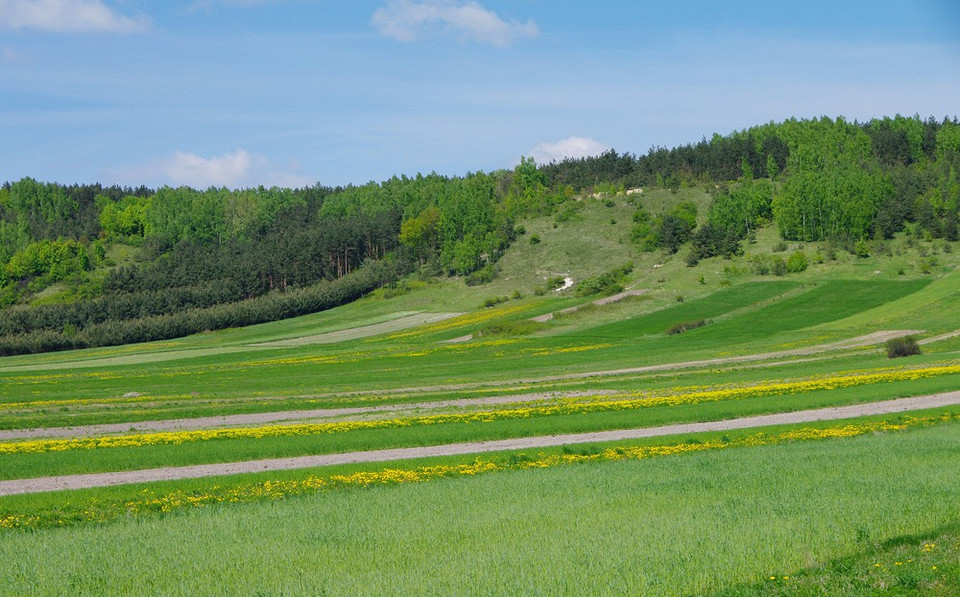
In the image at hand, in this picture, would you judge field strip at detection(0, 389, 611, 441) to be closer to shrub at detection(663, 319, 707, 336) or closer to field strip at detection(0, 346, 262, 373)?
shrub at detection(663, 319, 707, 336)

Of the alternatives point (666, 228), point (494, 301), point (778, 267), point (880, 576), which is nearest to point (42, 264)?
point (494, 301)

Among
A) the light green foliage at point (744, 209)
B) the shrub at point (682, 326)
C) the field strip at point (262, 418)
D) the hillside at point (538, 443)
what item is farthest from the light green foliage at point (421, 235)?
the field strip at point (262, 418)

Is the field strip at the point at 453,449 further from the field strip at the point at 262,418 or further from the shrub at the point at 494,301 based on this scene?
the shrub at the point at 494,301

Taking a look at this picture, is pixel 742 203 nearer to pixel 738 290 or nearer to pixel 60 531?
pixel 738 290

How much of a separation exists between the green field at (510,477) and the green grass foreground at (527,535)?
0.23ft

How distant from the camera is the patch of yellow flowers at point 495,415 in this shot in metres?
36.4

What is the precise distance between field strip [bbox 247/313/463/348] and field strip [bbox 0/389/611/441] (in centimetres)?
6361

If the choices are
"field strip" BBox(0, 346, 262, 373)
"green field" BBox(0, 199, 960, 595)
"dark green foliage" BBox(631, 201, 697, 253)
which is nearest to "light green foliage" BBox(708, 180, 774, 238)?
"dark green foliage" BBox(631, 201, 697, 253)

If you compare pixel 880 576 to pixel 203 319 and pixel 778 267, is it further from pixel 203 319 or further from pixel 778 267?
pixel 203 319

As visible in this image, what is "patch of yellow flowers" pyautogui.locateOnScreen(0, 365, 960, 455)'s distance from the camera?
119 feet

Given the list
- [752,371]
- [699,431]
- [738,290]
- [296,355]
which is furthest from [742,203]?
[699,431]

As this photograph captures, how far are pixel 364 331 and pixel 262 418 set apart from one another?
74991mm

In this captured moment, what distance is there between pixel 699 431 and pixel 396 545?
20.9 metres

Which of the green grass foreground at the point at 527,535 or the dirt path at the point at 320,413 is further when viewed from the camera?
the dirt path at the point at 320,413
